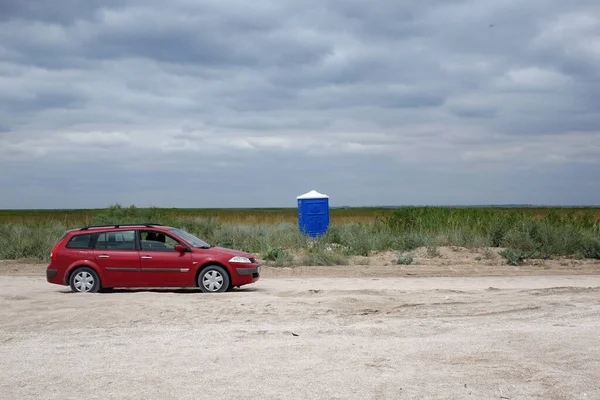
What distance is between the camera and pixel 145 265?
15.8 m

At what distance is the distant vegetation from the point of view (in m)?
25.6

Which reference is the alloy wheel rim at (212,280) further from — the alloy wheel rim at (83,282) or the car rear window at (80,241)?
the car rear window at (80,241)

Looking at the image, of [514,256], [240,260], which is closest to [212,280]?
[240,260]

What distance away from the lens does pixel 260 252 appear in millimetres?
26406

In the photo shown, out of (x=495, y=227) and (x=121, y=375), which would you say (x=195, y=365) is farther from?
(x=495, y=227)

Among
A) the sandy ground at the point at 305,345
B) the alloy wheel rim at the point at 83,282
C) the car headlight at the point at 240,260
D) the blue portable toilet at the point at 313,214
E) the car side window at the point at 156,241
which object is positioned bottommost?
the sandy ground at the point at 305,345

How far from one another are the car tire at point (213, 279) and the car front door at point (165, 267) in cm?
21

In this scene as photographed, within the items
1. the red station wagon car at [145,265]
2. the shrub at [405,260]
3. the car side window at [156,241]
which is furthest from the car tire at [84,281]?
the shrub at [405,260]

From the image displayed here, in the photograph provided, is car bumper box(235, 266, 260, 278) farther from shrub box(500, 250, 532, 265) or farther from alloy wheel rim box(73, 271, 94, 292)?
shrub box(500, 250, 532, 265)

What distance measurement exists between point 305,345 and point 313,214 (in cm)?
2058

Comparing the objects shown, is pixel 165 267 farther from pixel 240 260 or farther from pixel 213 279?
pixel 240 260

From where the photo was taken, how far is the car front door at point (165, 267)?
15.7 metres

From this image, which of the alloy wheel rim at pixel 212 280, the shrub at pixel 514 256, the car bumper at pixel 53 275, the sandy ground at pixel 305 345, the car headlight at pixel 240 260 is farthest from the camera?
the shrub at pixel 514 256

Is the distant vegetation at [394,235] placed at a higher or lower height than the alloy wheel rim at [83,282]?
higher
